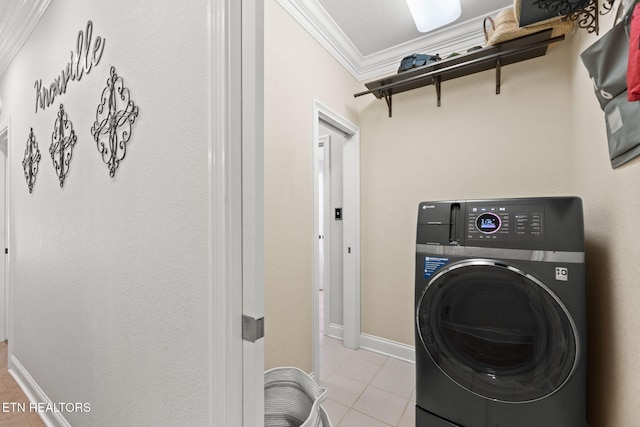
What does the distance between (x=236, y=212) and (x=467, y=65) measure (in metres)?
2.04

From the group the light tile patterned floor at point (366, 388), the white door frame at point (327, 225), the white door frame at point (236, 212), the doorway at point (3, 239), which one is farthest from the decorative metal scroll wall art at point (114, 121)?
the doorway at point (3, 239)

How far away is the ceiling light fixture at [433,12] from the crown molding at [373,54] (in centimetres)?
29

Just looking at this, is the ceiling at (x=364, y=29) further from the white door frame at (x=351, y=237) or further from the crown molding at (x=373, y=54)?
the white door frame at (x=351, y=237)

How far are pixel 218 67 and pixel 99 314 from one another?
1212 millimetres

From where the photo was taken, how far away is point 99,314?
123 centimetres

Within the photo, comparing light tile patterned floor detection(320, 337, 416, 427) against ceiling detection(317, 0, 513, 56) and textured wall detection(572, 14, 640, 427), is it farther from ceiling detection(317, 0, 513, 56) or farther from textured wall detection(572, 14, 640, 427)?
ceiling detection(317, 0, 513, 56)

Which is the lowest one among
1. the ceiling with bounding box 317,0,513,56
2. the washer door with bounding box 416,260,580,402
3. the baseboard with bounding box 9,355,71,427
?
the baseboard with bounding box 9,355,71,427

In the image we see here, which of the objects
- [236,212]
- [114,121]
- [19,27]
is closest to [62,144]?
[114,121]

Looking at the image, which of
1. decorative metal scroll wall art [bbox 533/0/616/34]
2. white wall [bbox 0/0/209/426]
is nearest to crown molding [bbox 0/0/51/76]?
white wall [bbox 0/0/209/426]

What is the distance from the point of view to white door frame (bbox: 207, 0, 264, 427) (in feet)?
2.41

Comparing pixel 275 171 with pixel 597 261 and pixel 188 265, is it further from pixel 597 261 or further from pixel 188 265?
pixel 597 261

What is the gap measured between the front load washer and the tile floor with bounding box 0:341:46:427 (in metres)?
2.30

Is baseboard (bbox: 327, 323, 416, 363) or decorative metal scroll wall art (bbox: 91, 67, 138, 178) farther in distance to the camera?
→ baseboard (bbox: 327, 323, 416, 363)

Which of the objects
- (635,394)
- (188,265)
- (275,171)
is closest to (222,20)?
(188,265)
